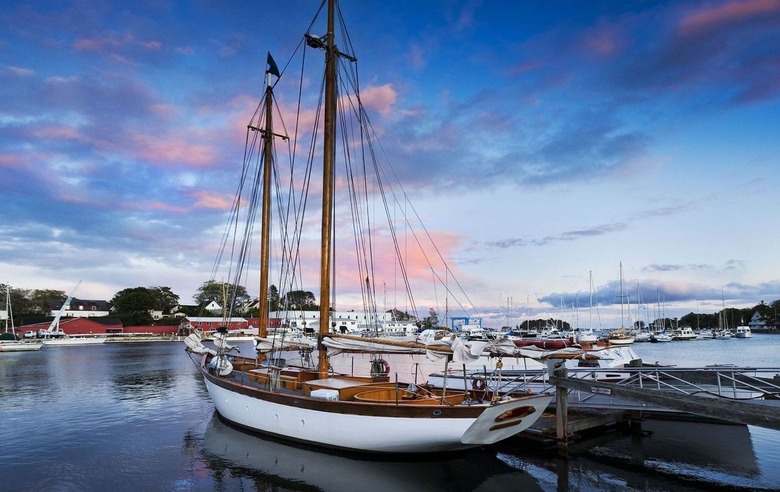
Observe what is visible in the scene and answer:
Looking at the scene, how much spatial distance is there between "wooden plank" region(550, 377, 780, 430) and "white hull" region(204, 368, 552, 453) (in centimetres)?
230

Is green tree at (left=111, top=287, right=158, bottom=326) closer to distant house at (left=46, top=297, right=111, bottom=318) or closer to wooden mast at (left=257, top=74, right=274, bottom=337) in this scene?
distant house at (left=46, top=297, right=111, bottom=318)

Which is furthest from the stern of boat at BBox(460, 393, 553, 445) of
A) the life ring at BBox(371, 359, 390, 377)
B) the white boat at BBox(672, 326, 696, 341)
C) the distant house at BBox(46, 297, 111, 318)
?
the white boat at BBox(672, 326, 696, 341)

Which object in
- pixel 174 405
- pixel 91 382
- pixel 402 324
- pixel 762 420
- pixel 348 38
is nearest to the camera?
pixel 762 420

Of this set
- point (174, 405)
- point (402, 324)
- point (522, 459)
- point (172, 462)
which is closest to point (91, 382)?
point (174, 405)

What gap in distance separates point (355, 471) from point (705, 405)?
10.9 metres

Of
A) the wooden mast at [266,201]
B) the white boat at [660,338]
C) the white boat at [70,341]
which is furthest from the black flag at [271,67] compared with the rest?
the white boat at [660,338]

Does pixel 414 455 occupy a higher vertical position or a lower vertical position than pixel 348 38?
lower

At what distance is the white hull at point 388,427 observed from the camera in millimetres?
14406

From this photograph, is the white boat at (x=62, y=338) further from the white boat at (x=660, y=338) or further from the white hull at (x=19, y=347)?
the white boat at (x=660, y=338)

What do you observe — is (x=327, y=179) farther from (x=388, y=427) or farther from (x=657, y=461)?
(x=657, y=461)

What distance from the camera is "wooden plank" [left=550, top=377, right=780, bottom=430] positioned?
12.1 m

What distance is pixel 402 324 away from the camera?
145875mm

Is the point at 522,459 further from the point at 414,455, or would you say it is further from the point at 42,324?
the point at 42,324

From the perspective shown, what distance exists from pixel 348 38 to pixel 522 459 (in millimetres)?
20688
